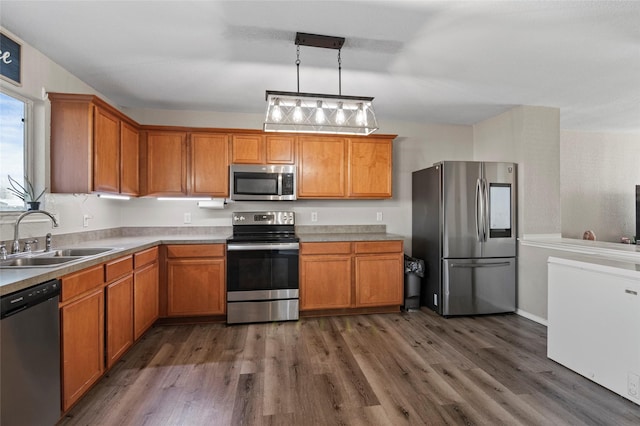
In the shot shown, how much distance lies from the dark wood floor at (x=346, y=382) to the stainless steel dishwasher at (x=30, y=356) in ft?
1.17

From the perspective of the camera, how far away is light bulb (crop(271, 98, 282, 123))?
238 cm

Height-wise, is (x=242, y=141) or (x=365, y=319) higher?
(x=242, y=141)

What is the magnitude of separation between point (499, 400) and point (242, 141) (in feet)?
11.1

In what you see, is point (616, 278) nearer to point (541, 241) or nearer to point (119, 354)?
point (541, 241)

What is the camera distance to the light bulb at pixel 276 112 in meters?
2.38

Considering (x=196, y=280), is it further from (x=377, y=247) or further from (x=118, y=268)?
(x=377, y=247)

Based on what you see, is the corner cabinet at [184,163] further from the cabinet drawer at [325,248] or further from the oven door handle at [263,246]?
the cabinet drawer at [325,248]

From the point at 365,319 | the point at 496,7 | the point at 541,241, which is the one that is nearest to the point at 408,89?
the point at 496,7

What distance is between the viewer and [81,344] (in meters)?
1.89

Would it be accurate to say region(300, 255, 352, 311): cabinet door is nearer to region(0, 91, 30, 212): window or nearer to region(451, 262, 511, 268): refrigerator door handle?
region(451, 262, 511, 268): refrigerator door handle

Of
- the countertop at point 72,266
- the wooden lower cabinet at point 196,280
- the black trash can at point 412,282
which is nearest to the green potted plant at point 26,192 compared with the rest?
the countertop at point 72,266

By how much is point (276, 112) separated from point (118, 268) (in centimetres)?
175

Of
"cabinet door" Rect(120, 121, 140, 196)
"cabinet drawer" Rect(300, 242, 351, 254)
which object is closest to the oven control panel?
"cabinet drawer" Rect(300, 242, 351, 254)

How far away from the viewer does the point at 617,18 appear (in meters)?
1.93
